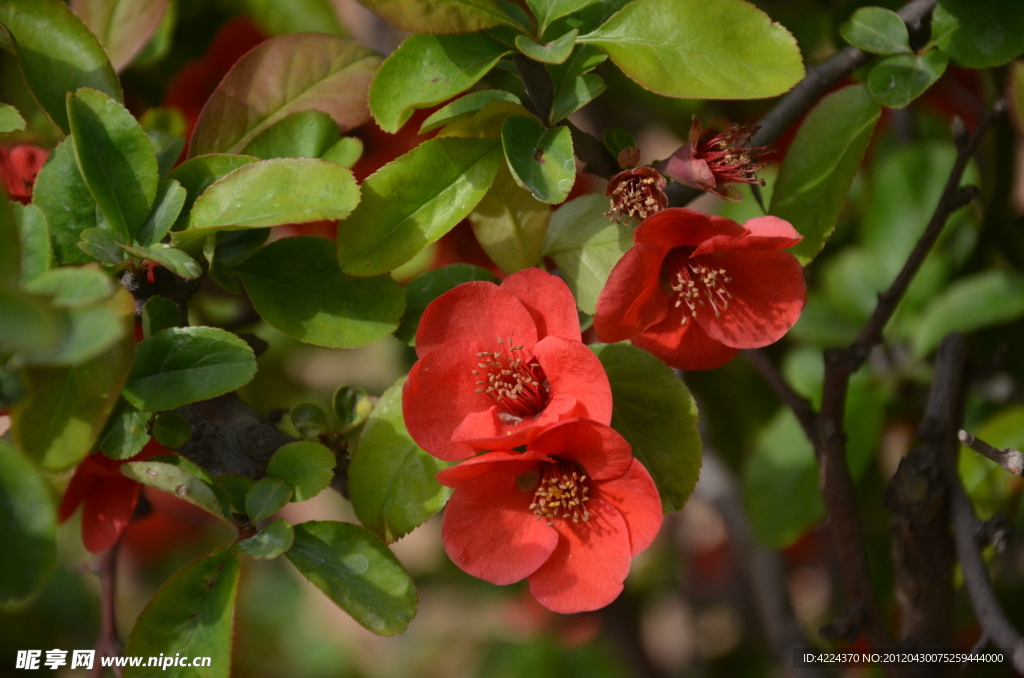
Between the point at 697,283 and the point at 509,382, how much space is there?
163 mm

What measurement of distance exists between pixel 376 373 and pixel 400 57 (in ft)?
4.64

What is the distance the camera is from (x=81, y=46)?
0.64 meters

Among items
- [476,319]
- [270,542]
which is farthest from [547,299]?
[270,542]

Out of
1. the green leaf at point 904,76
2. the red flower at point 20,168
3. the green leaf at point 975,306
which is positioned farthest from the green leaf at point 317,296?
the green leaf at point 975,306

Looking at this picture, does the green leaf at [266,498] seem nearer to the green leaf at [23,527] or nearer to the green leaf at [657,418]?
the green leaf at [23,527]

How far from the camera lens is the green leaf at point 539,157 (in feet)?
1.75

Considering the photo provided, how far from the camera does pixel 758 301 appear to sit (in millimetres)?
600

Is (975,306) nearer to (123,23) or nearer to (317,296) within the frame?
(317,296)

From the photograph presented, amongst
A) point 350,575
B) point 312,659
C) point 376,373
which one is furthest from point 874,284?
point 312,659

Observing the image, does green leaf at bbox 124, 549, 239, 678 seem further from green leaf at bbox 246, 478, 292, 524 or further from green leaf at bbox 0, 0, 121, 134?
green leaf at bbox 0, 0, 121, 134

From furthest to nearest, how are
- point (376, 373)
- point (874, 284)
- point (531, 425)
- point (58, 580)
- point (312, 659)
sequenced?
point (376, 373), point (312, 659), point (58, 580), point (874, 284), point (531, 425)

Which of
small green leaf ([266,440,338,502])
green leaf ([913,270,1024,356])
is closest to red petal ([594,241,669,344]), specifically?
small green leaf ([266,440,338,502])

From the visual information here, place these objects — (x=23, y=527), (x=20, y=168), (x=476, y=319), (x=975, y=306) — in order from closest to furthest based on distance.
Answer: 1. (x=23, y=527)
2. (x=476, y=319)
3. (x=20, y=168)
4. (x=975, y=306)

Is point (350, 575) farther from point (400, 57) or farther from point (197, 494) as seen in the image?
point (400, 57)
